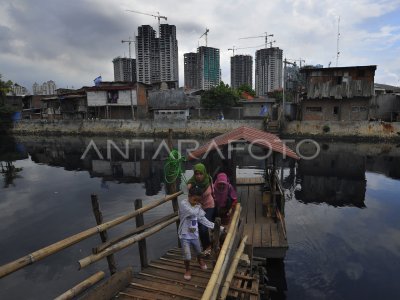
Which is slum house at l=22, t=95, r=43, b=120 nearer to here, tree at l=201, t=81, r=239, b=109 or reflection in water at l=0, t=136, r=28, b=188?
reflection in water at l=0, t=136, r=28, b=188

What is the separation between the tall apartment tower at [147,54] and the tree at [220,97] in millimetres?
36766

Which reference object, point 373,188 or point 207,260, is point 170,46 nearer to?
point 373,188

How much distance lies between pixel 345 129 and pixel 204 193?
126 ft

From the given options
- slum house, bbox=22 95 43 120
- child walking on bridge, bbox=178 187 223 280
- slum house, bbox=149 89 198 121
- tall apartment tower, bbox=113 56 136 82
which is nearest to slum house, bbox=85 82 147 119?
slum house, bbox=149 89 198 121

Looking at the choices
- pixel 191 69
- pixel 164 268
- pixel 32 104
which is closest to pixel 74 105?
pixel 32 104

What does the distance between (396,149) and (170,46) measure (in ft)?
212

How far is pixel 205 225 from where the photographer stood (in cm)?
670

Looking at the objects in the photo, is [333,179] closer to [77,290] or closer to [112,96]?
[77,290]

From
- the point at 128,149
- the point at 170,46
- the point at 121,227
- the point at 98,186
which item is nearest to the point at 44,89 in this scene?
the point at 170,46

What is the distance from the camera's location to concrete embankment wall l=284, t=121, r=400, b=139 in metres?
39.2

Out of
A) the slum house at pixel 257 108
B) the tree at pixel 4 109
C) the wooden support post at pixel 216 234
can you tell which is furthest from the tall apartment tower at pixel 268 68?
the wooden support post at pixel 216 234

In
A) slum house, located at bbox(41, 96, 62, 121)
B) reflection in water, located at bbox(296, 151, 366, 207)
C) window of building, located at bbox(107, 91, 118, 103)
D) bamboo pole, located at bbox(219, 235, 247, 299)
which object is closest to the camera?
bamboo pole, located at bbox(219, 235, 247, 299)

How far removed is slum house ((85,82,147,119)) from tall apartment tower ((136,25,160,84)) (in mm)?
30205

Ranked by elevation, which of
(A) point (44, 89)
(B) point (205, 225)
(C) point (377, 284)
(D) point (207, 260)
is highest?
(A) point (44, 89)
